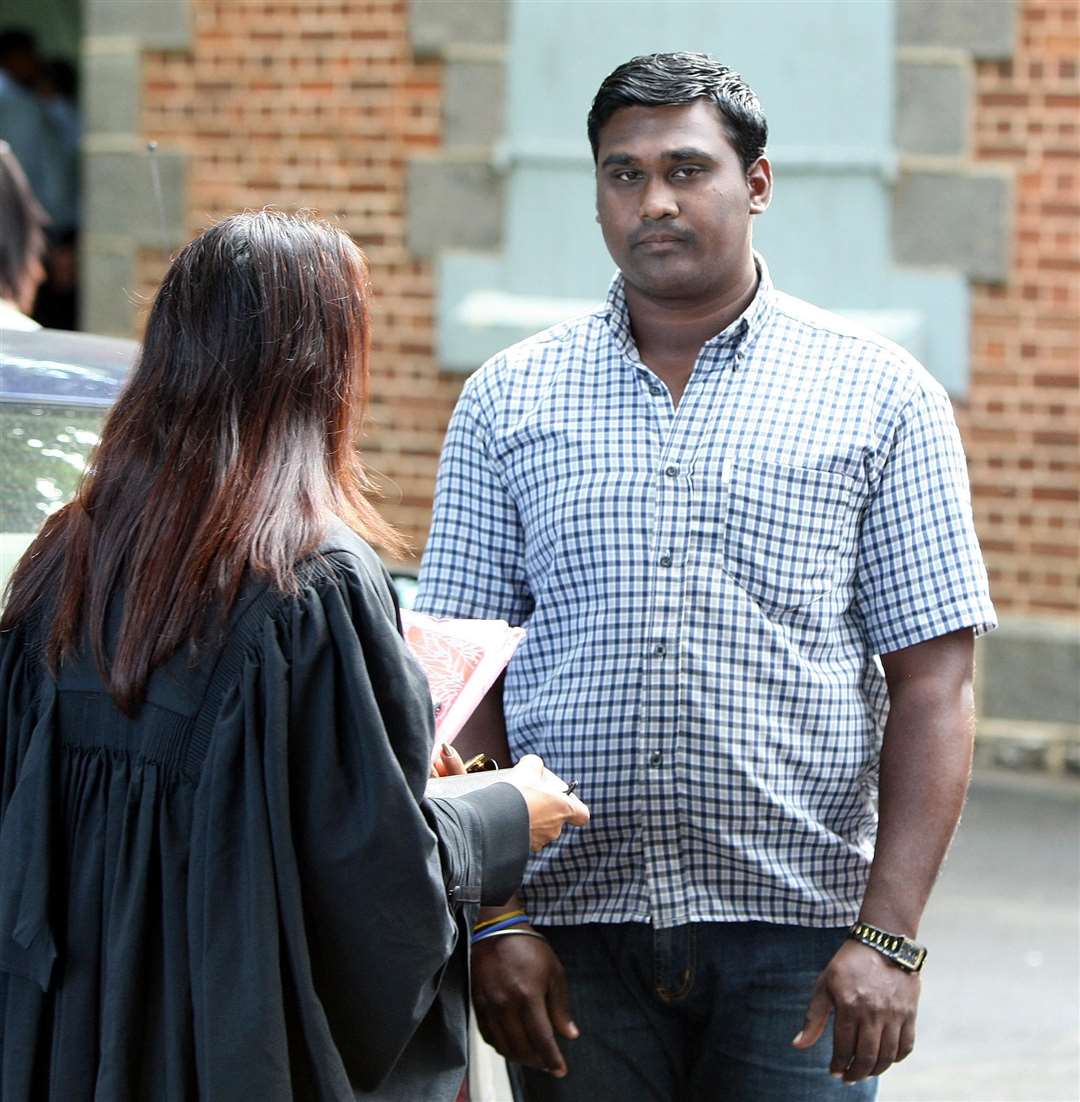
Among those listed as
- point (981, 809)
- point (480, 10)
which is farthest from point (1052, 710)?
point (480, 10)

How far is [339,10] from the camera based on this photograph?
797cm

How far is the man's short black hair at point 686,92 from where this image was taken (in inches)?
114

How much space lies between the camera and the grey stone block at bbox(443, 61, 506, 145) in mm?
7785

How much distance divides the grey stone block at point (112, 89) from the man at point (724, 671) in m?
5.87

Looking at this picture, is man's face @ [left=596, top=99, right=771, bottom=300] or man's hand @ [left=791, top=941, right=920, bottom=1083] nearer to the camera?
man's hand @ [left=791, top=941, right=920, bottom=1083]

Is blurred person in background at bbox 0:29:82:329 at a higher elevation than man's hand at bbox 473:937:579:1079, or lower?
higher

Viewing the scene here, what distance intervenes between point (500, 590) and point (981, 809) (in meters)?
4.61

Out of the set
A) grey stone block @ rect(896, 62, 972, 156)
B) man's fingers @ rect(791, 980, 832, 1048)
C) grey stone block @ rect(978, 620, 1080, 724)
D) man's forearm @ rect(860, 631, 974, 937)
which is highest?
grey stone block @ rect(896, 62, 972, 156)

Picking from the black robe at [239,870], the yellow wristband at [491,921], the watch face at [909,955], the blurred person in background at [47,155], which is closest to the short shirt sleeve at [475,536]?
the yellow wristband at [491,921]

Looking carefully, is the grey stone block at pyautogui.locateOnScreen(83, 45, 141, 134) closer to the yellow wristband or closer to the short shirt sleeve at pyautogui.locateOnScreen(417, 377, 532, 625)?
the short shirt sleeve at pyautogui.locateOnScreen(417, 377, 532, 625)

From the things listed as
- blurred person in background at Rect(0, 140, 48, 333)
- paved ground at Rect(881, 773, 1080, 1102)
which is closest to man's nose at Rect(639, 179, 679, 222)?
blurred person in background at Rect(0, 140, 48, 333)

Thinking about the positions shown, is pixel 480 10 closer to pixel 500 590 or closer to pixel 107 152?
pixel 107 152

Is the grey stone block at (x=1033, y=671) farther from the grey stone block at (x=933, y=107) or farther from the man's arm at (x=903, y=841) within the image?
the man's arm at (x=903, y=841)

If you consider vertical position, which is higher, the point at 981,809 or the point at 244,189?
the point at 244,189
